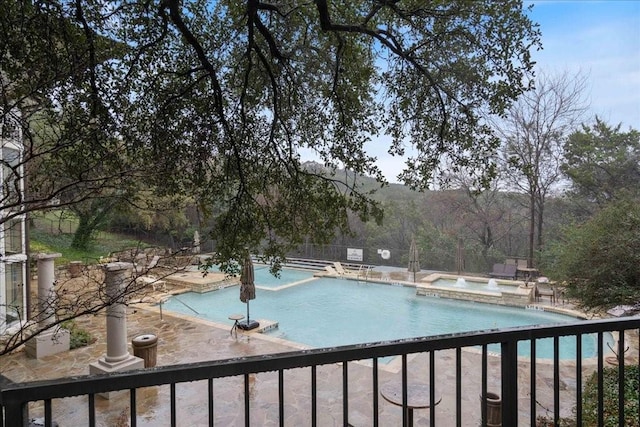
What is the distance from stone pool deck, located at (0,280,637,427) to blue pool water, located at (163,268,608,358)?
1.97 meters

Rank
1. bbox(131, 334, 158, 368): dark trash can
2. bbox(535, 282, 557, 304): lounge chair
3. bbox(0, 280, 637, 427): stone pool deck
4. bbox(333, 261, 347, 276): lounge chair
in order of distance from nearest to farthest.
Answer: bbox(0, 280, 637, 427): stone pool deck → bbox(131, 334, 158, 368): dark trash can → bbox(535, 282, 557, 304): lounge chair → bbox(333, 261, 347, 276): lounge chair

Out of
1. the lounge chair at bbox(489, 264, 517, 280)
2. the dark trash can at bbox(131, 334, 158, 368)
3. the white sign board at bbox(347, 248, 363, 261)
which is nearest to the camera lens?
the dark trash can at bbox(131, 334, 158, 368)

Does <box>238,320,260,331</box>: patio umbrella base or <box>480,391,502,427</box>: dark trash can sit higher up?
<box>480,391,502,427</box>: dark trash can

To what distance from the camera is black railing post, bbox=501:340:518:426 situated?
4.72 ft

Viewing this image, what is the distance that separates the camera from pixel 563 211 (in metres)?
15.3

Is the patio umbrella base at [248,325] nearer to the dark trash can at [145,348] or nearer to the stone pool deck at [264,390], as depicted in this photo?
the stone pool deck at [264,390]

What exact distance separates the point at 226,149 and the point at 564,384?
5892 mm

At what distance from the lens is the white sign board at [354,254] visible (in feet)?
60.2

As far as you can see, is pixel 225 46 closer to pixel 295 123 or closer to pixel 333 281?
pixel 295 123

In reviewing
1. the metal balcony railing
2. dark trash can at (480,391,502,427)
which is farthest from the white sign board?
the metal balcony railing

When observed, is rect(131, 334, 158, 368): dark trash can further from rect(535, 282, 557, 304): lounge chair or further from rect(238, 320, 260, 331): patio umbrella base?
rect(535, 282, 557, 304): lounge chair

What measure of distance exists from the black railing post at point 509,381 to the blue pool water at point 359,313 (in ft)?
24.3

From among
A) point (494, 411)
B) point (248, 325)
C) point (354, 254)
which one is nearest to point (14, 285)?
point (248, 325)

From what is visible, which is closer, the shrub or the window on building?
the window on building
